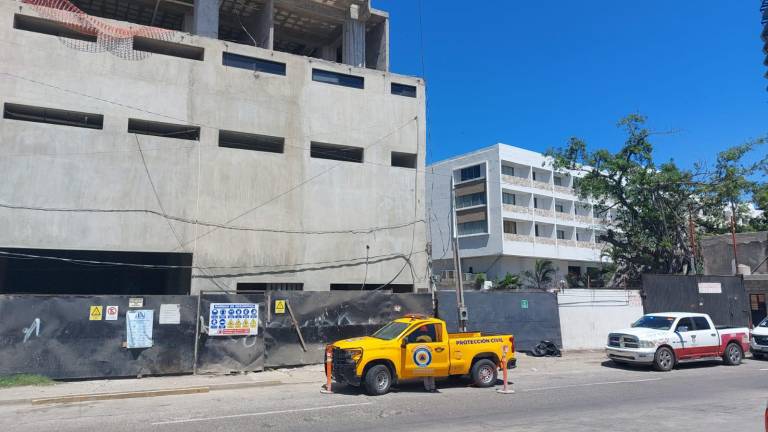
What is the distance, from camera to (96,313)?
14.4 meters

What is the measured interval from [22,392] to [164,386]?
2993 millimetres

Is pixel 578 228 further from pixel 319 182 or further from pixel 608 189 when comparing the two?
pixel 319 182

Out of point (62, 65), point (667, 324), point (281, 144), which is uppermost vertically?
point (62, 65)

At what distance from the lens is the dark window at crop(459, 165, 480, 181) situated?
2083 inches

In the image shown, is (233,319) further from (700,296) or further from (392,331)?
(700,296)

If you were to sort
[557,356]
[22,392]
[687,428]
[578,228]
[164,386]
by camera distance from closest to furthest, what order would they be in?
[687,428], [22,392], [164,386], [557,356], [578,228]

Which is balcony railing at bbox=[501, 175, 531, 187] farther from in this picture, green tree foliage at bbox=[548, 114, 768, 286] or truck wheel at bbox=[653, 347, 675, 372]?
truck wheel at bbox=[653, 347, 675, 372]

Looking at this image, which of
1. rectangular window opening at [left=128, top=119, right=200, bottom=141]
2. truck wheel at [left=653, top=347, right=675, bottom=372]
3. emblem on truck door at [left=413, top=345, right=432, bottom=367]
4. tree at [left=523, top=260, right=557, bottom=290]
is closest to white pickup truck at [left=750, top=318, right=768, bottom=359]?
truck wheel at [left=653, top=347, right=675, bottom=372]

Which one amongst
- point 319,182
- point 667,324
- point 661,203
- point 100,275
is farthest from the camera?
point 661,203

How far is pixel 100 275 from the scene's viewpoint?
28.6m

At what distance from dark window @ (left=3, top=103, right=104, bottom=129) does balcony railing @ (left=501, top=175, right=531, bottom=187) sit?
1475 inches

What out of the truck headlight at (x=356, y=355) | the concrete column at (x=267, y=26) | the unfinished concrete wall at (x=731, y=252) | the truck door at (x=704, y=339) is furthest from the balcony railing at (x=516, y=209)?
the truck headlight at (x=356, y=355)

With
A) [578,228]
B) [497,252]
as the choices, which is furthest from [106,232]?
[578,228]

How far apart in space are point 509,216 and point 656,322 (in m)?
33.1
